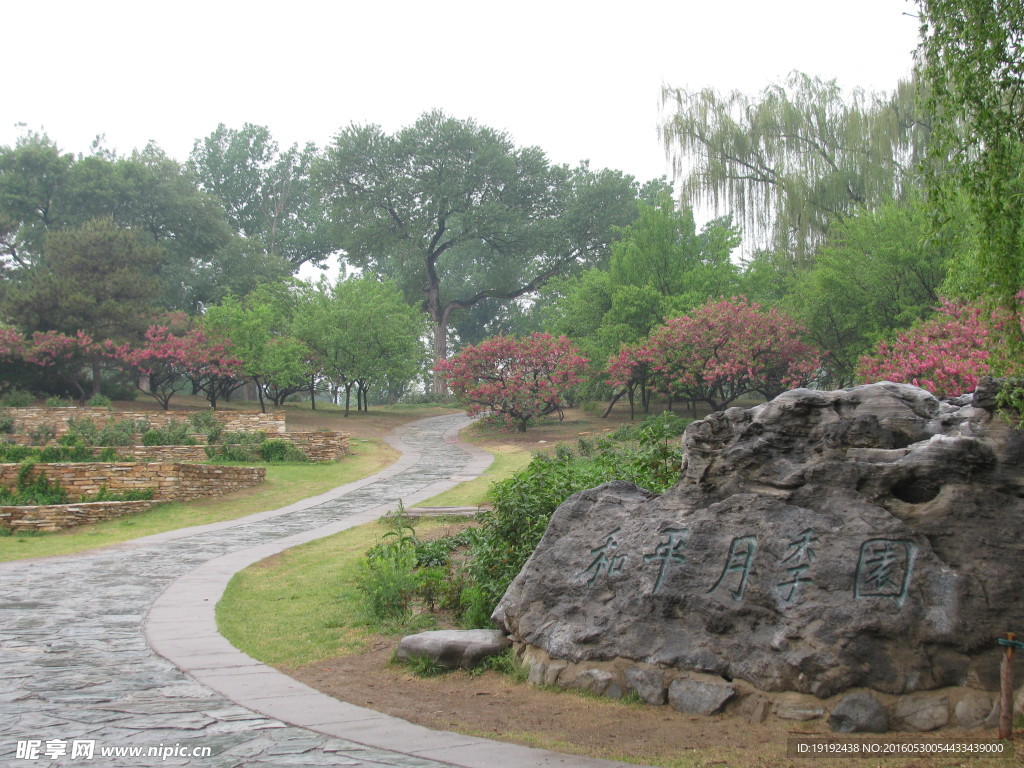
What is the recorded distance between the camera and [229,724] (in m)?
4.83

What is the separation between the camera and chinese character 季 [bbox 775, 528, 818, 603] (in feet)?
16.9

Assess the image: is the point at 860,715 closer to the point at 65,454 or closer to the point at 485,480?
the point at 485,480

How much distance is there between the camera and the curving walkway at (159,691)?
4.34 metres

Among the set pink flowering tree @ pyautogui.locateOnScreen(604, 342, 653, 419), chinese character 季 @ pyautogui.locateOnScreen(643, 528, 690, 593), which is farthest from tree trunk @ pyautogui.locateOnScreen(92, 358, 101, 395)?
chinese character 季 @ pyautogui.locateOnScreen(643, 528, 690, 593)

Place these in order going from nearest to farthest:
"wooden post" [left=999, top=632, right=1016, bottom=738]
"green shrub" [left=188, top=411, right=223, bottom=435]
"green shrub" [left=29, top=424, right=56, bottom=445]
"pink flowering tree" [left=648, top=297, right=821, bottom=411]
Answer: "wooden post" [left=999, top=632, right=1016, bottom=738], "green shrub" [left=29, top=424, right=56, bottom=445], "pink flowering tree" [left=648, top=297, right=821, bottom=411], "green shrub" [left=188, top=411, right=223, bottom=435]

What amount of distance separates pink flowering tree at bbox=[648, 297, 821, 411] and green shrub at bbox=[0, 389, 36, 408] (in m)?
21.8

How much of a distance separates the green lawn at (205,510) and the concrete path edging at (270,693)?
13.3ft

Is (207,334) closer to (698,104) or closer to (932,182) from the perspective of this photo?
(698,104)

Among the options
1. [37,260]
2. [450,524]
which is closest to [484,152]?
[37,260]

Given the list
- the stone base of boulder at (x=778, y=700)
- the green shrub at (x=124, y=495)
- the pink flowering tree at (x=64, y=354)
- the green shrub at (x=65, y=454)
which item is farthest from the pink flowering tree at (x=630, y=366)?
the stone base of boulder at (x=778, y=700)

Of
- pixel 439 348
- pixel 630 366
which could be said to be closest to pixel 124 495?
pixel 630 366

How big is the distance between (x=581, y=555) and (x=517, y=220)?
40318 mm

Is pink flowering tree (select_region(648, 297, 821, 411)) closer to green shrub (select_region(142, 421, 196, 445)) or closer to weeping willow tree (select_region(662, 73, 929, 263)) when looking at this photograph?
weeping willow tree (select_region(662, 73, 929, 263))

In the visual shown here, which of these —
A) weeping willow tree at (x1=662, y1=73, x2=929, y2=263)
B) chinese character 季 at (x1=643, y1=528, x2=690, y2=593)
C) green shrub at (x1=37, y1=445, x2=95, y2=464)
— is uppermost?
weeping willow tree at (x1=662, y1=73, x2=929, y2=263)
